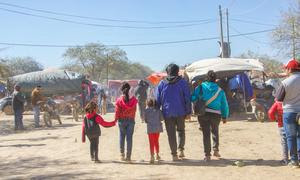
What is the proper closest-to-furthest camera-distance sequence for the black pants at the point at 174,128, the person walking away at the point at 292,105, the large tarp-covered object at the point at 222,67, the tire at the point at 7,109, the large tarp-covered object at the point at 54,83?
1. the person walking away at the point at 292,105
2. the black pants at the point at 174,128
3. the large tarp-covered object at the point at 222,67
4. the large tarp-covered object at the point at 54,83
5. the tire at the point at 7,109

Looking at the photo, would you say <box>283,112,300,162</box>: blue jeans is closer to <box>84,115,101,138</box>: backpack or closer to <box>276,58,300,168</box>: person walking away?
<box>276,58,300,168</box>: person walking away

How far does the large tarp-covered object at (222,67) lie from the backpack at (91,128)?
9.21 meters

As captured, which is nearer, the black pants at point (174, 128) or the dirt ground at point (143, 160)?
the dirt ground at point (143, 160)

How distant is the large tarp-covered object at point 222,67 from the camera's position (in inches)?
699

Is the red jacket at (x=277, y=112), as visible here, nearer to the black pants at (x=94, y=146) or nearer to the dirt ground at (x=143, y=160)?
the dirt ground at (x=143, y=160)

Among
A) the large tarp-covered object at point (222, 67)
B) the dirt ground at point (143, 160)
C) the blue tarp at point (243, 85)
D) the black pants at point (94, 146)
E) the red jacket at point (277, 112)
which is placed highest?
the large tarp-covered object at point (222, 67)

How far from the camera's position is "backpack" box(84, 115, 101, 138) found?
9344 mm

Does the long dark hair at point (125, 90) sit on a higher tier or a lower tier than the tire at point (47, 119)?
higher

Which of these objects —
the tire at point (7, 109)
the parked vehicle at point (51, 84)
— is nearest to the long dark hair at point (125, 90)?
the parked vehicle at point (51, 84)

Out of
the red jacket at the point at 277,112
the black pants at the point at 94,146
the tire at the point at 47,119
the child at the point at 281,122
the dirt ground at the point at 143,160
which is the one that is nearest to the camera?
the dirt ground at the point at 143,160

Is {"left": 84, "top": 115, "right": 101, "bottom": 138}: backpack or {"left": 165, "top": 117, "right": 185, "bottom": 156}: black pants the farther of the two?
{"left": 84, "top": 115, "right": 101, "bottom": 138}: backpack

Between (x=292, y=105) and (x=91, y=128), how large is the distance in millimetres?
4136

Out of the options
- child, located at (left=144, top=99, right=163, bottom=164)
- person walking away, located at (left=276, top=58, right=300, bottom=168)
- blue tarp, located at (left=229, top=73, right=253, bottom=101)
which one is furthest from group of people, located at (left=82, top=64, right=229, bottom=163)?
blue tarp, located at (left=229, top=73, right=253, bottom=101)

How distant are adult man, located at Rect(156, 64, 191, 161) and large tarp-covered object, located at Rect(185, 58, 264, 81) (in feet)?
29.9
